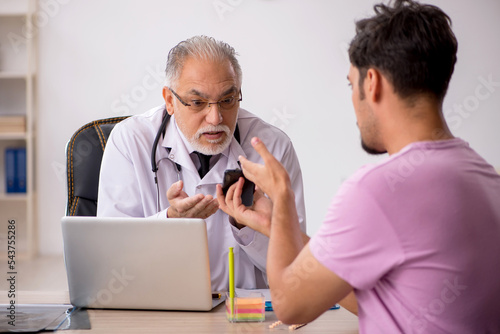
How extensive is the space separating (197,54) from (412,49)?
44.7 inches

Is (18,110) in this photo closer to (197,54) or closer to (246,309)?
(197,54)

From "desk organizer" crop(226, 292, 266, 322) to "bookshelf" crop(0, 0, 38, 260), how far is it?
3732 millimetres

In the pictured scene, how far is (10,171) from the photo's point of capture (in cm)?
484

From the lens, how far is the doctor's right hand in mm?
1786

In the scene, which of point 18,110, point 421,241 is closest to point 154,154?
point 421,241

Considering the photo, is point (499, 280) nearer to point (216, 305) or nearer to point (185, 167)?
point (216, 305)

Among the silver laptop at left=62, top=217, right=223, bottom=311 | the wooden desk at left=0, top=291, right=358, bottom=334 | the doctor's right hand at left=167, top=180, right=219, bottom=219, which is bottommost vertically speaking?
the wooden desk at left=0, top=291, right=358, bottom=334

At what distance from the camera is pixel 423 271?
1122 mm

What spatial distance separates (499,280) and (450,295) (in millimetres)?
105

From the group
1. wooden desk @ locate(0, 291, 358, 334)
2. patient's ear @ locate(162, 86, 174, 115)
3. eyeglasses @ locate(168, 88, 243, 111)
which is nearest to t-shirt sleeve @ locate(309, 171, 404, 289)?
wooden desk @ locate(0, 291, 358, 334)

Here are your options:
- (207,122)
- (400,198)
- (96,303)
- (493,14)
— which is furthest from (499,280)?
(493,14)

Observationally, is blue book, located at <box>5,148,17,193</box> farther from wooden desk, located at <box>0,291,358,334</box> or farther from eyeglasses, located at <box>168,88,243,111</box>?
wooden desk, located at <box>0,291,358,334</box>

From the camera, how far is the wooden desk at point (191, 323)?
144cm

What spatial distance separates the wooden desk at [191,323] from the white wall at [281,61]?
3271mm
